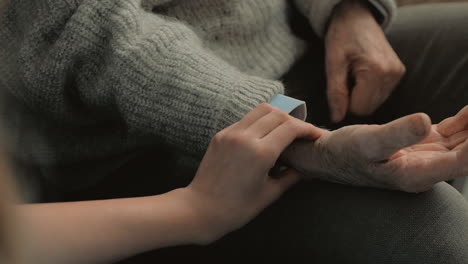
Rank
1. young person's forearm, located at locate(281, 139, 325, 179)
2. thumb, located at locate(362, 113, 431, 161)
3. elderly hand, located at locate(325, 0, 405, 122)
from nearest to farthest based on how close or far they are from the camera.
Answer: thumb, located at locate(362, 113, 431, 161) < young person's forearm, located at locate(281, 139, 325, 179) < elderly hand, located at locate(325, 0, 405, 122)

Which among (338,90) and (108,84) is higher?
(108,84)

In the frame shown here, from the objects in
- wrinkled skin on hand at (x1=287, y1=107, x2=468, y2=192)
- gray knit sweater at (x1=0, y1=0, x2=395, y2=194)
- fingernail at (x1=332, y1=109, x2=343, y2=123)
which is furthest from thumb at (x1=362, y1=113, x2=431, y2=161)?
fingernail at (x1=332, y1=109, x2=343, y2=123)

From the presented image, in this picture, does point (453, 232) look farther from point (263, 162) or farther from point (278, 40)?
point (278, 40)

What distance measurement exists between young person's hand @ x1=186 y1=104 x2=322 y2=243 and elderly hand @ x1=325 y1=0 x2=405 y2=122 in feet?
0.75

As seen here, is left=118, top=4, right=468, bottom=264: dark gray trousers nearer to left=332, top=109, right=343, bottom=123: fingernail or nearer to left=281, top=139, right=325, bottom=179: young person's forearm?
left=281, top=139, right=325, bottom=179: young person's forearm

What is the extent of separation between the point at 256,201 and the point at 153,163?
7.7 inches

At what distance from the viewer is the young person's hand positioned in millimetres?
482

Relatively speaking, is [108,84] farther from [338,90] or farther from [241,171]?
[338,90]

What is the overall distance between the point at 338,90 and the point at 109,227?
39 centimetres

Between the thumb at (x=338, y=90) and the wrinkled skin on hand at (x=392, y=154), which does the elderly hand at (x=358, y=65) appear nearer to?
the thumb at (x=338, y=90)

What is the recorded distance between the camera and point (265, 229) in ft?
1.69

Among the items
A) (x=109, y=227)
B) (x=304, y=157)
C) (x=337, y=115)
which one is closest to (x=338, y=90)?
(x=337, y=115)

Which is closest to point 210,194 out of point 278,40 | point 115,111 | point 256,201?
point 256,201

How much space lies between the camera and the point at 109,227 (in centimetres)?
45
